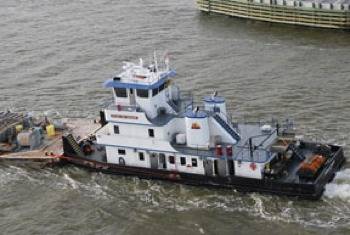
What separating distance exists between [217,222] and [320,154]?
7.46 meters

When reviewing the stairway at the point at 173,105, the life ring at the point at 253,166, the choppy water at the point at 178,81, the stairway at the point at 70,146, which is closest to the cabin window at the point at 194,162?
the choppy water at the point at 178,81

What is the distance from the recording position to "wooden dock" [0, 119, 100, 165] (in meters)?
41.1

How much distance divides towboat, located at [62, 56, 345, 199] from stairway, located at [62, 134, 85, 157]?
3.14 feet

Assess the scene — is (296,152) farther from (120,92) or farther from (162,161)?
(120,92)

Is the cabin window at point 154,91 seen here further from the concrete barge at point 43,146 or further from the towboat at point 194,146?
the concrete barge at point 43,146

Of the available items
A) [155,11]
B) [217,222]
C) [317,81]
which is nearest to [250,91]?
[317,81]

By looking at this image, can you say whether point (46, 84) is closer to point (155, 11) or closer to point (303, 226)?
point (155, 11)

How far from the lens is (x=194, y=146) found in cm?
3759

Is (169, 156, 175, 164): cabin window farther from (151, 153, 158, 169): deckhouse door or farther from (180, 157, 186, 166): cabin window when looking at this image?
(151, 153, 158, 169): deckhouse door

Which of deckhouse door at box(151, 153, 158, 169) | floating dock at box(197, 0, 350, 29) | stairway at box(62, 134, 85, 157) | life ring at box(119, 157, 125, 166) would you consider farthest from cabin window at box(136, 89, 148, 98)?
floating dock at box(197, 0, 350, 29)

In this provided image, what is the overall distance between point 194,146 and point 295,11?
31944mm

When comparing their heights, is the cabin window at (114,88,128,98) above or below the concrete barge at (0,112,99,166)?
above

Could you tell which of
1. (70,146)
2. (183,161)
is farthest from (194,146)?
(70,146)

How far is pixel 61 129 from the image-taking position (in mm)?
44594
